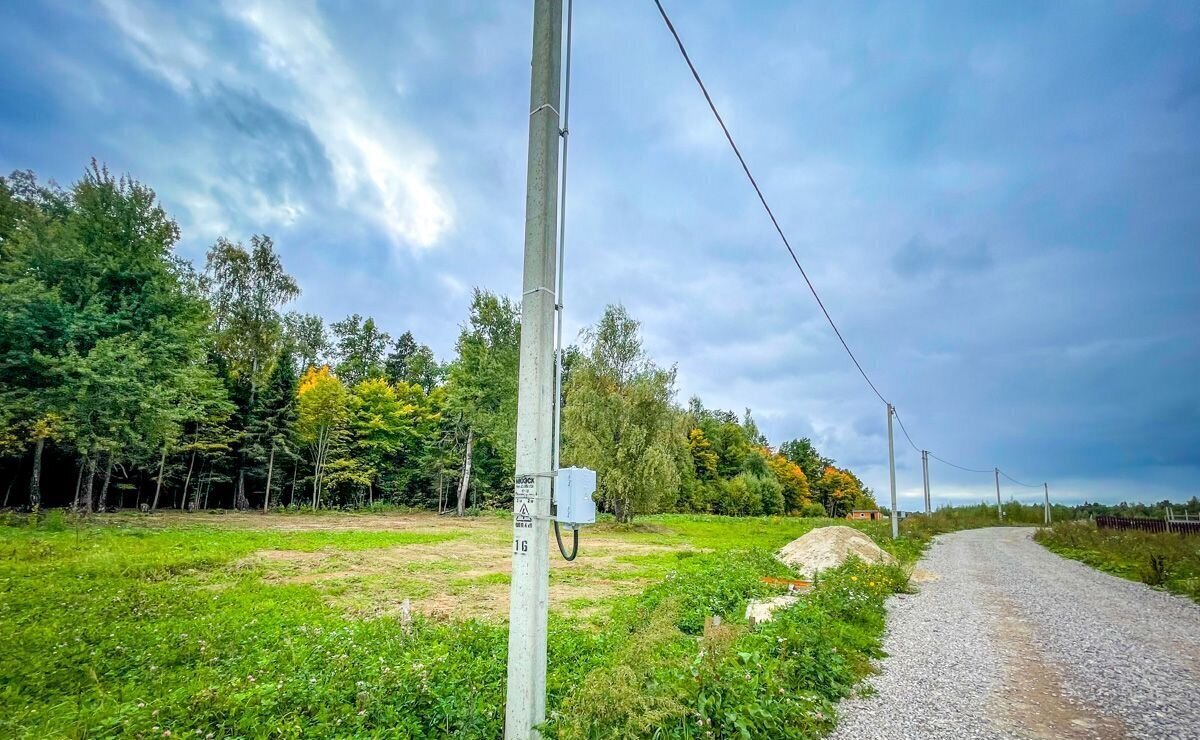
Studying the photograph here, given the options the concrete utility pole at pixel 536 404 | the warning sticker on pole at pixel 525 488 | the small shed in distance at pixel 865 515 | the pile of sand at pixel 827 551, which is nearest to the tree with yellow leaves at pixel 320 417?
the pile of sand at pixel 827 551

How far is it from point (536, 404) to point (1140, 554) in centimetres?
1971

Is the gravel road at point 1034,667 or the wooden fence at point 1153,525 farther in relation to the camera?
the wooden fence at point 1153,525

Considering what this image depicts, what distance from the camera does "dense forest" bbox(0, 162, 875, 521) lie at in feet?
59.9

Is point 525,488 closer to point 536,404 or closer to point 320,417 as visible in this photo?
point 536,404

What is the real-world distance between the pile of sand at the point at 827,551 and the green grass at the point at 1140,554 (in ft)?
17.3

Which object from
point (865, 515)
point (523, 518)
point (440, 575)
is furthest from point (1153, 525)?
point (523, 518)

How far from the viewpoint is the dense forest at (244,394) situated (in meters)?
18.3

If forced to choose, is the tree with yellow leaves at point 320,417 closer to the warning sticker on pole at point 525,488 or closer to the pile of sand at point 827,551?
the pile of sand at point 827,551

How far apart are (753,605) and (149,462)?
37.3 m

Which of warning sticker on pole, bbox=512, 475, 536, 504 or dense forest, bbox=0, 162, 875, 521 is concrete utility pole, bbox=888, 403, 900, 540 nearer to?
dense forest, bbox=0, 162, 875, 521

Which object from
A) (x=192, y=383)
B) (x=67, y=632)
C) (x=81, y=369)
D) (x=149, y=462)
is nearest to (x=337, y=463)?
(x=149, y=462)

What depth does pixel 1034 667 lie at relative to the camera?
230 inches

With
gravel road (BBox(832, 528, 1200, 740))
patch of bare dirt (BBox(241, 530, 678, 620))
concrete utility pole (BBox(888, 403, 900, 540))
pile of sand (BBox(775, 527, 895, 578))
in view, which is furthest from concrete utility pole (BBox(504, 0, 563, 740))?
concrete utility pole (BBox(888, 403, 900, 540))

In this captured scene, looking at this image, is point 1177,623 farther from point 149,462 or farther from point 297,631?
point 149,462
